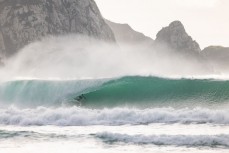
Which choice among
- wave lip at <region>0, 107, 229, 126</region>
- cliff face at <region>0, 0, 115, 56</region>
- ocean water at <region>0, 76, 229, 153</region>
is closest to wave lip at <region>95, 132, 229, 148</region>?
ocean water at <region>0, 76, 229, 153</region>

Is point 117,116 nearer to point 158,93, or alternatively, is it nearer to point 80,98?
point 158,93

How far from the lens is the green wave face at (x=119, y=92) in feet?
77.5

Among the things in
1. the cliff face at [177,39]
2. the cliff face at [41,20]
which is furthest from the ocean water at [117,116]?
the cliff face at [177,39]

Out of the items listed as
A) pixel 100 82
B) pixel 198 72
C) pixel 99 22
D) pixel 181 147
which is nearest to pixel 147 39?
pixel 198 72

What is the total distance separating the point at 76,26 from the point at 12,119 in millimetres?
72442

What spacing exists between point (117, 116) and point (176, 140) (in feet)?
18.2

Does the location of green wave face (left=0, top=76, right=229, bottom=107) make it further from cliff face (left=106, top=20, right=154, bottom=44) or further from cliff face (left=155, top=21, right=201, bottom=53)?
cliff face (left=106, top=20, right=154, bottom=44)

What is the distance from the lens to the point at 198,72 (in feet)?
445

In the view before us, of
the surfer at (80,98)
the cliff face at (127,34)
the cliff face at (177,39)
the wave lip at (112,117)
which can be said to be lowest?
the wave lip at (112,117)

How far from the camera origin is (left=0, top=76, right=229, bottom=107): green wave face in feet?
77.5

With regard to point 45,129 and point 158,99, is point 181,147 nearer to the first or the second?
point 45,129

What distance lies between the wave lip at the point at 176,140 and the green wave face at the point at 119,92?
309 inches

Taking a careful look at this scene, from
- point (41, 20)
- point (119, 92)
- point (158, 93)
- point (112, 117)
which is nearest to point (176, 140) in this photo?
point (112, 117)

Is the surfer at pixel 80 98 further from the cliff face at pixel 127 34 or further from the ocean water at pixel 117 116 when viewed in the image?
the cliff face at pixel 127 34
